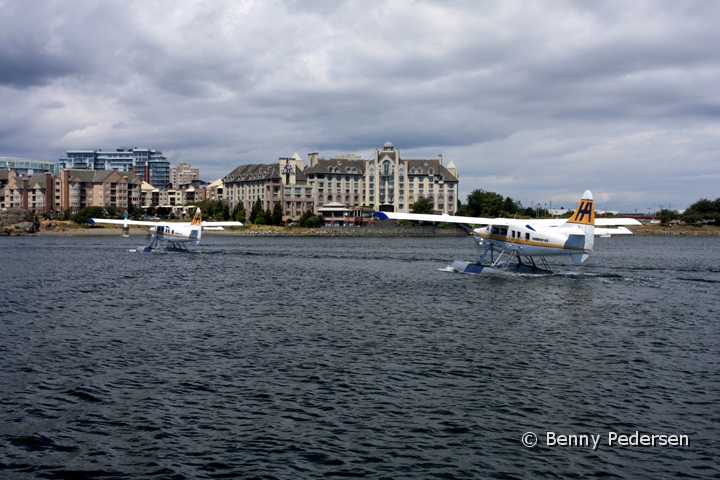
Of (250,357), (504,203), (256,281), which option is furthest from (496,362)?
(504,203)

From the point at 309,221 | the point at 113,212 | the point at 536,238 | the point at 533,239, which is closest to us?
the point at 536,238

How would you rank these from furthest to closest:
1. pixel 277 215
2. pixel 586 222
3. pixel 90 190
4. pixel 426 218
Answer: pixel 90 190 → pixel 277 215 → pixel 426 218 → pixel 586 222

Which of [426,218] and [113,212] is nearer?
[426,218]

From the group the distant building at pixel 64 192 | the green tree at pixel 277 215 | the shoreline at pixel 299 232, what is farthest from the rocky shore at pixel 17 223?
the green tree at pixel 277 215

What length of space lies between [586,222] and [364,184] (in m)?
130

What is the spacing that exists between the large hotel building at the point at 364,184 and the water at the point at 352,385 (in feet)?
444

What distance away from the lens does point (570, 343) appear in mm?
21516

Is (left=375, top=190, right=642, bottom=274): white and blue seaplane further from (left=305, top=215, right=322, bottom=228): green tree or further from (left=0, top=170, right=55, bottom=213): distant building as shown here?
(left=0, top=170, right=55, bottom=213): distant building

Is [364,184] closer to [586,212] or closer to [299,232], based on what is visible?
[299,232]

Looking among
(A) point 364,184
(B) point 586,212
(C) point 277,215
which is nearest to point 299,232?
(C) point 277,215

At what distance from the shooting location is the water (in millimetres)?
11594

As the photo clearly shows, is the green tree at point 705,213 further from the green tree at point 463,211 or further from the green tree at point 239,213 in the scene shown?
the green tree at point 239,213

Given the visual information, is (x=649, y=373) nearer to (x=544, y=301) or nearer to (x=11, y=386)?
(x=544, y=301)

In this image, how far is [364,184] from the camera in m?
170
